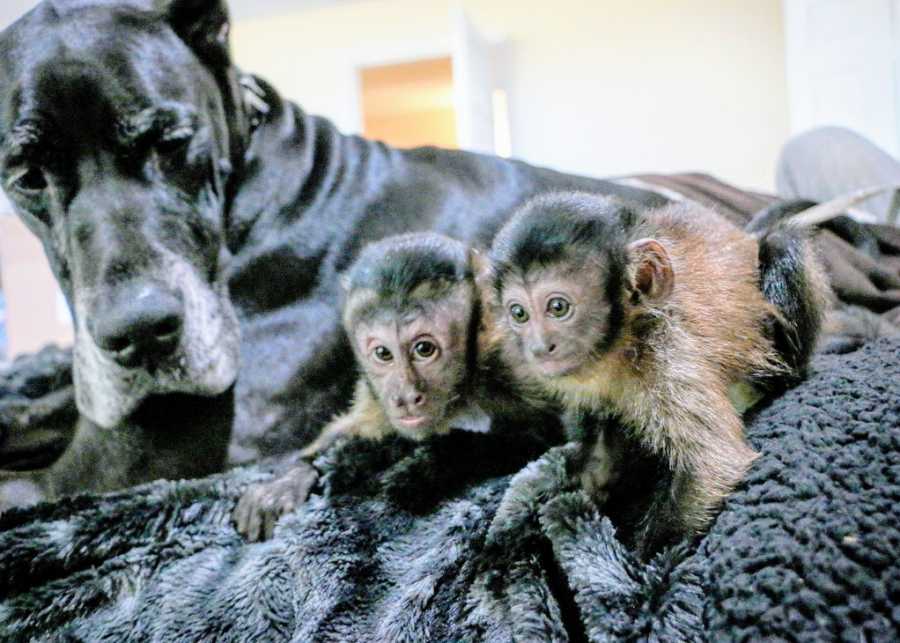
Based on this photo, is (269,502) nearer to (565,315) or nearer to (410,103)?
(565,315)

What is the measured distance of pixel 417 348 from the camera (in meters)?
1.25

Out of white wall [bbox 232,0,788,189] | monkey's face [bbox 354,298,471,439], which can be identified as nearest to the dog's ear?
monkey's face [bbox 354,298,471,439]

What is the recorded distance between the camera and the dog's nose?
1108mm

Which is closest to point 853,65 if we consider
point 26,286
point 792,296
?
point 792,296

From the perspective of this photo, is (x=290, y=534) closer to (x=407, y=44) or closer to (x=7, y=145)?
(x=7, y=145)

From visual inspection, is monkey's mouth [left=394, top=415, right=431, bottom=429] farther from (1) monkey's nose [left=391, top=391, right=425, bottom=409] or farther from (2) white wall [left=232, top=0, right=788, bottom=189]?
(2) white wall [left=232, top=0, right=788, bottom=189]

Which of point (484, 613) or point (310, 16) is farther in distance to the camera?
point (310, 16)

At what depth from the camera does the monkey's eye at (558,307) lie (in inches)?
42.6

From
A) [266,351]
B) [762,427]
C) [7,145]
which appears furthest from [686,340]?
[7,145]

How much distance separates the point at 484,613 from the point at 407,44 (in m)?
4.38

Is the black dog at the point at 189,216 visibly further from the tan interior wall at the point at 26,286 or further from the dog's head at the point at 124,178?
the tan interior wall at the point at 26,286

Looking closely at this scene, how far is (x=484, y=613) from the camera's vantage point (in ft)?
2.90

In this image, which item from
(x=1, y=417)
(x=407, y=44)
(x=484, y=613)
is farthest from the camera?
(x=407, y=44)

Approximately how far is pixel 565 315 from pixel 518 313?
77 millimetres
